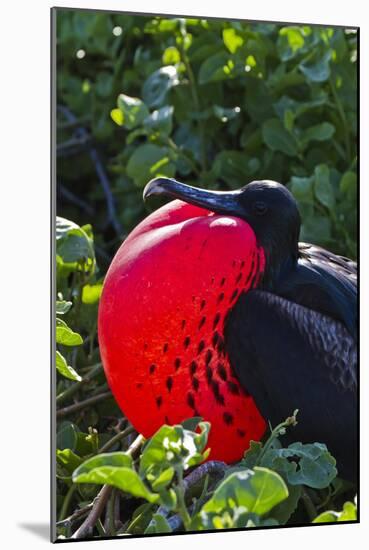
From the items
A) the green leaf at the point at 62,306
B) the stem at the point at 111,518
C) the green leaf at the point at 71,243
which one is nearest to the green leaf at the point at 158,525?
the stem at the point at 111,518

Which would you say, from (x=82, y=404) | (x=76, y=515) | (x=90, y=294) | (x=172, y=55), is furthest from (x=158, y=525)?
(x=172, y=55)

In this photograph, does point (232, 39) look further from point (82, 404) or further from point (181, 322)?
point (181, 322)

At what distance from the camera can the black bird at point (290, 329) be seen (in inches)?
70.2

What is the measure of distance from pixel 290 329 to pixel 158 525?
0.31 m

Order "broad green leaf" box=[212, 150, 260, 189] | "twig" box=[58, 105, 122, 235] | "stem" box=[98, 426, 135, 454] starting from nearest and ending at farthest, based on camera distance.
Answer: "stem" box=[98, 426, 135, 454] → "broad green leaf" box=[212, 150, 260, 189] → "twig" box=[58, 105, 122, 235]

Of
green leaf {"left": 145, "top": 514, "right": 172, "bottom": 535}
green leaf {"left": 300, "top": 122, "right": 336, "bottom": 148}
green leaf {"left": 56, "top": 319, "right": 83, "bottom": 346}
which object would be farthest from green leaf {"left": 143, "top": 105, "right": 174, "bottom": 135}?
green leaf {"left": 145, "top": 514, "right": 172, "bottom": 535}

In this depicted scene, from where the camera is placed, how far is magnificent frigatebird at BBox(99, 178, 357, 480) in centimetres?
177

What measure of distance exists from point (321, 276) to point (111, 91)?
49.6 inches

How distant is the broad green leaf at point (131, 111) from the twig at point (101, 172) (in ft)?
1.32

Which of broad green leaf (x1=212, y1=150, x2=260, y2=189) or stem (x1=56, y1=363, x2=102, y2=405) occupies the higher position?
broad green leaf (x1=212, y1=150, x2=260, y2=189)

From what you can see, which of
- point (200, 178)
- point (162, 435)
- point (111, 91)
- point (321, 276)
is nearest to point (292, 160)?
point (200, 178)

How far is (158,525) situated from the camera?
66.6 inches

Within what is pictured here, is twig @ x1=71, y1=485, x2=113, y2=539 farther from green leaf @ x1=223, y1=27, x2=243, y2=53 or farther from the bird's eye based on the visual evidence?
green leaf @ x1=223, y1=27, x2=243, y2=53

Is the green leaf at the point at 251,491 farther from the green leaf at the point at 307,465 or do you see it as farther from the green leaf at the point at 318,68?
the green leaf at the point at 318,68
